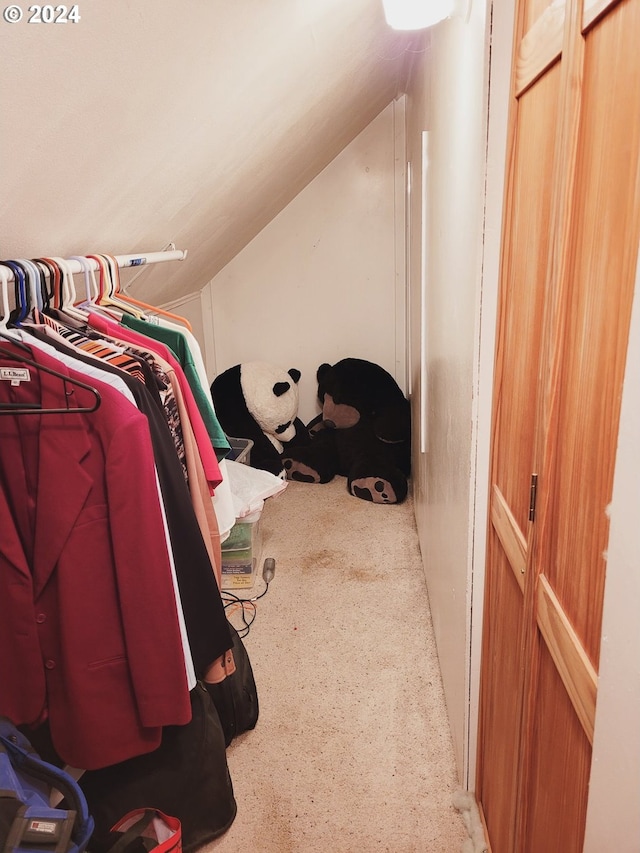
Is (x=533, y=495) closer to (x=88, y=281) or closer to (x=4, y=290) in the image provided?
(x=4, y=290)

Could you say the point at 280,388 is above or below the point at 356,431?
above

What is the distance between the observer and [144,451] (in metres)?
1.16

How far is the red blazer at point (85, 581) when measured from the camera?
45.4 inches

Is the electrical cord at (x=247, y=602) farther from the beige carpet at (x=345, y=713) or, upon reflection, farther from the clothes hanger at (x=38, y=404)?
the clothes hanger at (x=38, y=404)

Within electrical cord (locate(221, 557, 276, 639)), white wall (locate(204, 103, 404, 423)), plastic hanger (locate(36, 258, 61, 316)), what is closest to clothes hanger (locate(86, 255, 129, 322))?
plastic hanger (locate(36, 258, 61, 316))

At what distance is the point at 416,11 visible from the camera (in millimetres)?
1436

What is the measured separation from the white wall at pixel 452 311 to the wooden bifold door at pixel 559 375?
0.48 ft

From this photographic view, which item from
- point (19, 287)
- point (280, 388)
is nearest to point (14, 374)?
point (19, 287)

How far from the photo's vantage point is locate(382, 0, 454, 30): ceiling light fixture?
4.66 feet

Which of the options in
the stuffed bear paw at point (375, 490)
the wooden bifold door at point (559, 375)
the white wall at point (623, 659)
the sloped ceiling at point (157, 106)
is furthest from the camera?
the stuffed bear paw at point (375, 490)

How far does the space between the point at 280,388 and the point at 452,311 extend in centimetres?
212

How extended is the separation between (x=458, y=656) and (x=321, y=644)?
764mm

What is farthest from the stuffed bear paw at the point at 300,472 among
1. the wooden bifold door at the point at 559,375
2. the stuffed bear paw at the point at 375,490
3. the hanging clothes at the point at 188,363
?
the wooden bifold door at the point at 559,375

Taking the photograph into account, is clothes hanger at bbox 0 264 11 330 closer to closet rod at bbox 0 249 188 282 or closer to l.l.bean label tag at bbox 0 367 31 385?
closet rod at bbox 0 249 188 282
